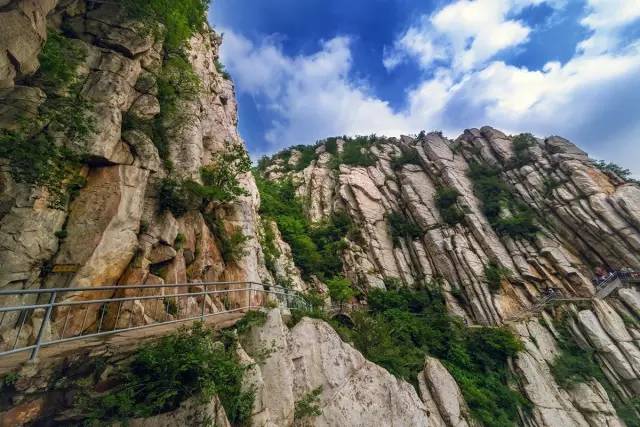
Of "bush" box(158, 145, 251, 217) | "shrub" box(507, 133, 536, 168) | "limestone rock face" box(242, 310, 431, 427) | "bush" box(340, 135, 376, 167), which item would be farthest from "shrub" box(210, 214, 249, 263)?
"shrub" box(507, 133, 536, 168)

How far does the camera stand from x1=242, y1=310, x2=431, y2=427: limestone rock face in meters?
6.80

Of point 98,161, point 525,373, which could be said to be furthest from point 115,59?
point 525,373

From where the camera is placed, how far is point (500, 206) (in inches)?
1093

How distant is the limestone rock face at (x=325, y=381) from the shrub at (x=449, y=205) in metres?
20.3

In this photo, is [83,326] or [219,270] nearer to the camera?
[83,326]

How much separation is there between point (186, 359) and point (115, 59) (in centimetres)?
1143

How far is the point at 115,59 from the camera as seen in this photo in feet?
33.2

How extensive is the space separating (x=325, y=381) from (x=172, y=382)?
575 cm

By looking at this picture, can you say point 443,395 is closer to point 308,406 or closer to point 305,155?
point 308,406

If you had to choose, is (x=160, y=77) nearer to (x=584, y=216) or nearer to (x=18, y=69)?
(x=18, y=69)

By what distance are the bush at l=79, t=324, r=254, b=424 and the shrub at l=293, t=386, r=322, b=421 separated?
107 inches

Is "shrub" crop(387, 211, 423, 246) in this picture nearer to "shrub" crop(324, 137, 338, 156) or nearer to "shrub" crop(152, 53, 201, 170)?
"shrub" crop(324, 137, 338, 156)

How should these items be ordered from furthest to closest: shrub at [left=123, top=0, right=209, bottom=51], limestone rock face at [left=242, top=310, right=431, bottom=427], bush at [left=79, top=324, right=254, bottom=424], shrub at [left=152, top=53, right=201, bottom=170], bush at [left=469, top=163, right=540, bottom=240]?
bush at [left=469, top=163, right=540, bottom=240], shrub at [left=152, top=53, right=201, bottom=170], shrub at [left=123, top=0, right=209, bottom=51], limestone rock face at [left=242, top=310, right=431, bottom=427], bush at [left=79, top=324, right=254, bottom=424]

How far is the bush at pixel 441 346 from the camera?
41.9 ft
